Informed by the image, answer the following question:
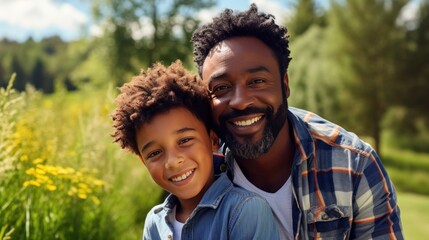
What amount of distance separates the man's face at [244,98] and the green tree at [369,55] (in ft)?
61.5

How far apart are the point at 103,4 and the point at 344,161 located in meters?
23.6

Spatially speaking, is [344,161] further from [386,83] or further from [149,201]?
[386,83]

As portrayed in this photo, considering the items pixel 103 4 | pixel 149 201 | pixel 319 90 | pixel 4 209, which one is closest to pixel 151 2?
pixel 103 4

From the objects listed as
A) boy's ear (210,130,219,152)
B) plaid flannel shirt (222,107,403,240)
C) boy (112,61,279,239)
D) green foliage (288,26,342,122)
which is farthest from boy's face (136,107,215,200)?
green foliage (288,26,342,122)

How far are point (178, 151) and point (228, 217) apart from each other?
34 centimetres

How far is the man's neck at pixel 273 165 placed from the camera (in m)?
2.51

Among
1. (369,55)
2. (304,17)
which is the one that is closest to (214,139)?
(369,55)

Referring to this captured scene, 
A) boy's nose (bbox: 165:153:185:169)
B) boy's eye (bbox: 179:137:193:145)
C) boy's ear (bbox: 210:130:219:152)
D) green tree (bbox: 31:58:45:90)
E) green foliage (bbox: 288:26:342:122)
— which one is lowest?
boy's nose (bbox: 165:153:185:169)

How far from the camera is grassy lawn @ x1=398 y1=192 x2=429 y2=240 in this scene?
868 centimetres

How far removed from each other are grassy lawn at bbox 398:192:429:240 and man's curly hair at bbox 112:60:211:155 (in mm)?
7167

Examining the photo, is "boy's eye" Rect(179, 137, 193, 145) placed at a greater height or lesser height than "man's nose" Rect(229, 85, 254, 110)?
lesser

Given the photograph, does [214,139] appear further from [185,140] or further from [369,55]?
[369,55]

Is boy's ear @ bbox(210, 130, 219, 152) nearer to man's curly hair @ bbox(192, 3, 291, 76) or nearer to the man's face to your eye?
the man's face

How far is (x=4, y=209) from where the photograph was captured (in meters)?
2.85
